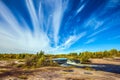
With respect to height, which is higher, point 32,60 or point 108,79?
point 32,60

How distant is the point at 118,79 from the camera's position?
88.1 ft

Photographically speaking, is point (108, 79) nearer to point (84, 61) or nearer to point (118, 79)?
point (118, 79)

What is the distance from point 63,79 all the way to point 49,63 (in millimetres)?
19707

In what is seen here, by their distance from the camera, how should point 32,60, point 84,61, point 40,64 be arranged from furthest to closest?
1. point 84,61
2. point 32,60
3. point 40,64

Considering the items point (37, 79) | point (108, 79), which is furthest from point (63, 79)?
point (108, 79)

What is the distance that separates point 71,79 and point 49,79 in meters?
3.30

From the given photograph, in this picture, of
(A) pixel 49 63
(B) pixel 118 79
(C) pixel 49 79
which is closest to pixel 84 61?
(A) pixel 49 63

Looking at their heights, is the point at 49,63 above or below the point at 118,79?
above

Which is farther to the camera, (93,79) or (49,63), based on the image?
(49,63)

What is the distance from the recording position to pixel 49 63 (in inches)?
1743

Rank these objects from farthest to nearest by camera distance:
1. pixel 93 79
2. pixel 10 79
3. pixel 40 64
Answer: pixel 40 64
pixel 93 79
pixel 10 79

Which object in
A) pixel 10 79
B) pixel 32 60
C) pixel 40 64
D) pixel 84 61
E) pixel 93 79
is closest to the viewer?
pixel 10 79

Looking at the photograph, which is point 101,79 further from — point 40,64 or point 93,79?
point 40,64

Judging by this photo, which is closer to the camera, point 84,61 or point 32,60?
point 32,60
